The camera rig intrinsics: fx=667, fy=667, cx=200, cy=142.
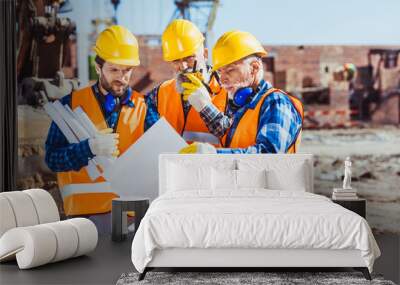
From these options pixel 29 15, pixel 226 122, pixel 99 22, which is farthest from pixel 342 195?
pixel 29 15

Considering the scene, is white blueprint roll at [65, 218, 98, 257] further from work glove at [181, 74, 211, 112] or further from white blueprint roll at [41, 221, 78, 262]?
work glove at [181, 74, 211, 112]

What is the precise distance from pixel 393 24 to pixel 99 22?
3.17 metres

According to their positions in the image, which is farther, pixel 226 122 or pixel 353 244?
pixel 226 122

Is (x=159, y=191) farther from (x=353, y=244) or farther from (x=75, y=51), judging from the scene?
(x=353, y=244)

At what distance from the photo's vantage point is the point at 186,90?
7176 mm

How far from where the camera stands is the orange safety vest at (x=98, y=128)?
7215 mm

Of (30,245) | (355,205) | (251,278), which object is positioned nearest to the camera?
(251,278)

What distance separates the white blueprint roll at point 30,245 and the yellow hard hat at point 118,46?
8.35 ft

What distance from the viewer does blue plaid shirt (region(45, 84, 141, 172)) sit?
7.23m

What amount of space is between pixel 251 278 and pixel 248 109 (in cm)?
261

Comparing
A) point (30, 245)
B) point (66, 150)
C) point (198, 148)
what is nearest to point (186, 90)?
point (198, 148)

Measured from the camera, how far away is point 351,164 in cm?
700

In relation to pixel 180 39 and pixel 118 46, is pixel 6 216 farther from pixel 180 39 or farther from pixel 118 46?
pixel 180 39

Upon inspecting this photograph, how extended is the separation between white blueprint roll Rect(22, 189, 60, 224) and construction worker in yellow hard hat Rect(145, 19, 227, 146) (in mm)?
1640
